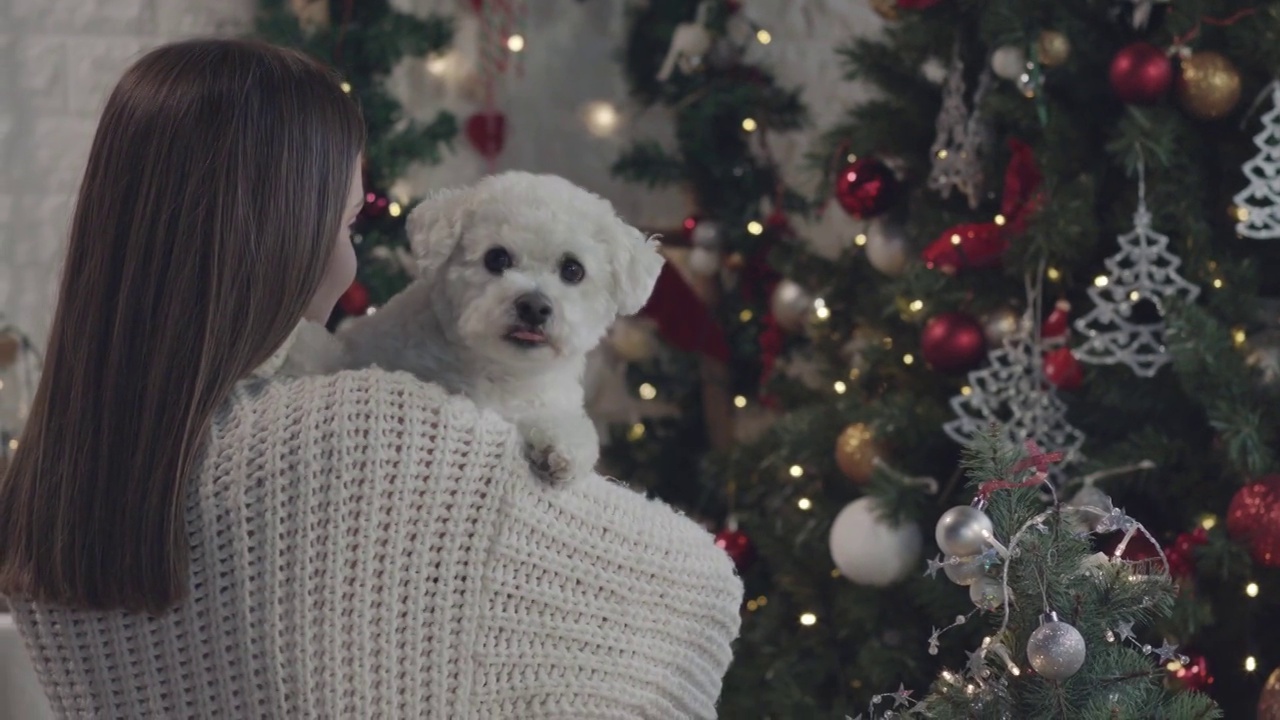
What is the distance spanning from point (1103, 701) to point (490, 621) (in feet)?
1.55

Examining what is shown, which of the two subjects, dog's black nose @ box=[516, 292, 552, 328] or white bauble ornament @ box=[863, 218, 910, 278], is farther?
white bauble ornament @ box=[863, 218, 910, 278]

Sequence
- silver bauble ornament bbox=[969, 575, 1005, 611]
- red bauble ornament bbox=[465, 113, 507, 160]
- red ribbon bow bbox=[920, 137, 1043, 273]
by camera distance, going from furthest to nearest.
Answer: red bauble ornament bbox=[465, 113, 507, 160], red ribbon bow bbox=[920, 137, 1043, 273], silver bauble ornament bbox=[969, 575, 1005, 611]

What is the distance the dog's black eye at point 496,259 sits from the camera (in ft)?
5.01

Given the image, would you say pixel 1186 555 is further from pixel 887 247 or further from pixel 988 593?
pixel 988 593

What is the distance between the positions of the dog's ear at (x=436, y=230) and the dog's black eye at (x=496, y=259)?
43mm

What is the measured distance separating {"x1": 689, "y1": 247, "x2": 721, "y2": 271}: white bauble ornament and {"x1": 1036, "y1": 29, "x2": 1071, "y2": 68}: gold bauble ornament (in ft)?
3.84

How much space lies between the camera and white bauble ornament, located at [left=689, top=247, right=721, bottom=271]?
10.6 ft

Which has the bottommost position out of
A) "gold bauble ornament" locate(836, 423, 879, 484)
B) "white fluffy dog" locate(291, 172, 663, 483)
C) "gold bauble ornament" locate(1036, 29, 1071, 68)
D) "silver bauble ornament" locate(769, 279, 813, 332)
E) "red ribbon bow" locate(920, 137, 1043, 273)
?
"silver bauble ornament" locate(769, 279, 813, 332)

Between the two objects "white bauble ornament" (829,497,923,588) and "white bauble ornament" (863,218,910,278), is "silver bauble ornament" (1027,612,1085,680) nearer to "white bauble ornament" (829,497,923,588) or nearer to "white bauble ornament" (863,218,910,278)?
"white bauble ornament" (829,497,923,588)

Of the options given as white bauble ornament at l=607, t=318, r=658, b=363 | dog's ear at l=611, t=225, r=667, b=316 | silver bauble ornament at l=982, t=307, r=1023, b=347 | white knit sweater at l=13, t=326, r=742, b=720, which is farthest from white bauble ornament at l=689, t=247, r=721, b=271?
white knit sweater at l=13, t=326, r=742, b=720

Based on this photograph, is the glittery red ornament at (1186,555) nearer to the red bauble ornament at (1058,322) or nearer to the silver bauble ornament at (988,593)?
the red bauble ornament at (1058,322)

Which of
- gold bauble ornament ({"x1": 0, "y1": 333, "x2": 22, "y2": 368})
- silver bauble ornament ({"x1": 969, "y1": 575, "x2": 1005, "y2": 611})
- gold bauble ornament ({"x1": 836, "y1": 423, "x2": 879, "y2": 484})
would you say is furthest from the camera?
gold bauble ornament ({"x1": 0, "y1": 333, "x2": 22, "y2": 368})

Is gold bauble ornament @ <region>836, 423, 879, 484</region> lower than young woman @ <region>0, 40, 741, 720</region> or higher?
lower

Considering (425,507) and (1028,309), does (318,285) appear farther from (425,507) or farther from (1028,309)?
(1028,309)
